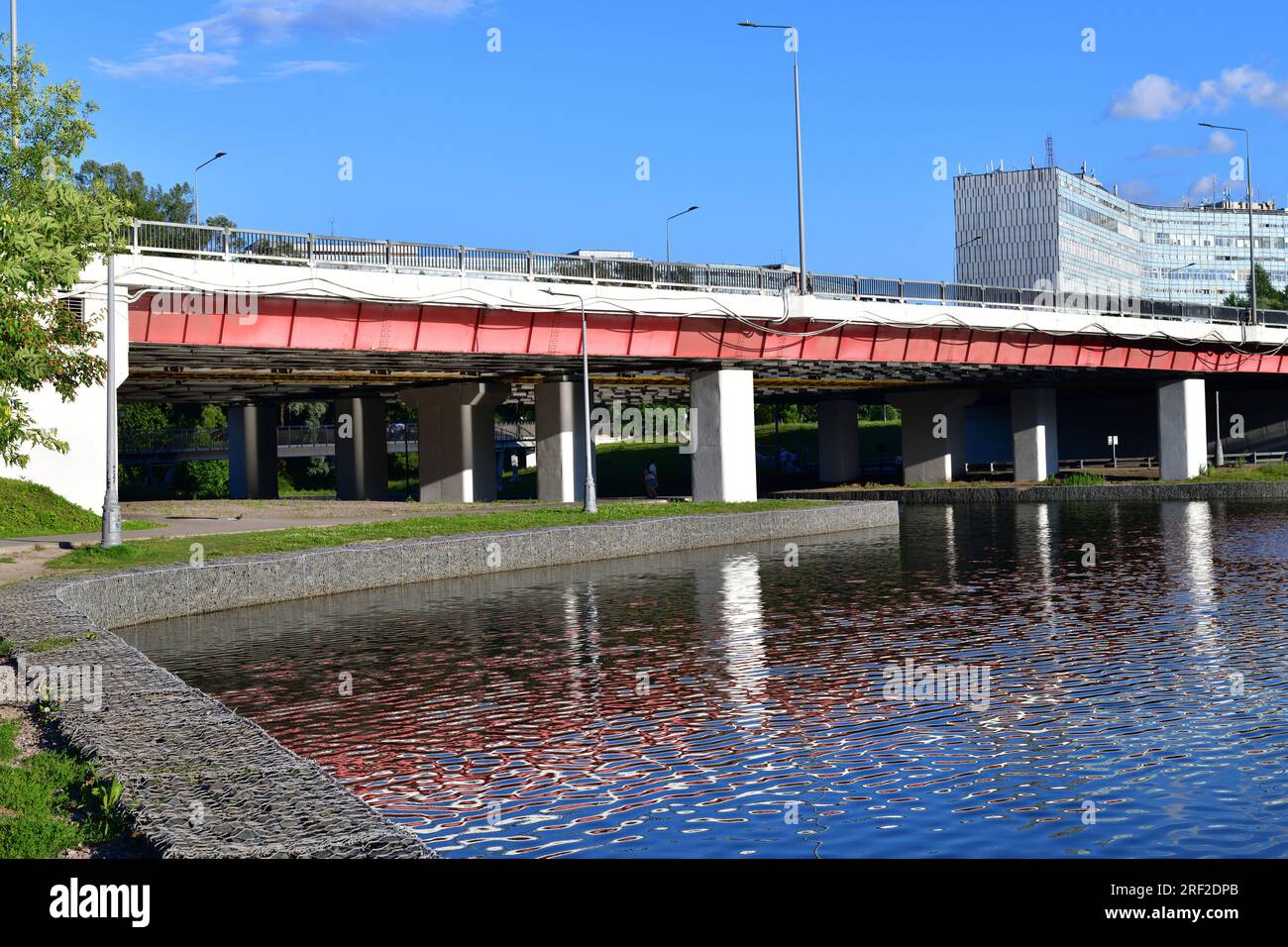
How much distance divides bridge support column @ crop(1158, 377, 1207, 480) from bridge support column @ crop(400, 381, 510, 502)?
32.7m

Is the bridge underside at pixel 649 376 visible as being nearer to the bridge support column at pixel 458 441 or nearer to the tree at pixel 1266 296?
the bridge support column at pixel 458 441

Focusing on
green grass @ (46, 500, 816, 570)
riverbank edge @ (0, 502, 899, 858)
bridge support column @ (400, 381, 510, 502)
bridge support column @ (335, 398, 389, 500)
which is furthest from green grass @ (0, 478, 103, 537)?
bridge support column @ (335, 398, 389, 500)

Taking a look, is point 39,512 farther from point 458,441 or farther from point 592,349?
point 458,441

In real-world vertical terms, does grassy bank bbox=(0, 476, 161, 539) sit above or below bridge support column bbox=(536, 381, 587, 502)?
below

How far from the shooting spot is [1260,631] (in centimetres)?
1884

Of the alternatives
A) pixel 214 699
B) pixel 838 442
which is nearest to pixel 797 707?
pixel 214 699

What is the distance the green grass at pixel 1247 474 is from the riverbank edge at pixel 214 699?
3709 centimetres

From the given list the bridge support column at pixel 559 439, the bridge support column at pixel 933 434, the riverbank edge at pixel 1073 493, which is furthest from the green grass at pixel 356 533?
the bridge support column at pixel 933 434

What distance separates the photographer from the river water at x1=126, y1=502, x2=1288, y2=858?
9875mm

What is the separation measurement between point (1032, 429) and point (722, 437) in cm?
2951

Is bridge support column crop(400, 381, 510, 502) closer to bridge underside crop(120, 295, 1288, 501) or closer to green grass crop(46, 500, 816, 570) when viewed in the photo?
bridge underside crop(120, 295, 1288, 501)

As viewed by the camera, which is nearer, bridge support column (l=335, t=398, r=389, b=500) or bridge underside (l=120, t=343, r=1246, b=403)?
bridge underside (l=120, t=343, r=1246, b=403)

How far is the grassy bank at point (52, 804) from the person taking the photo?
849cm
